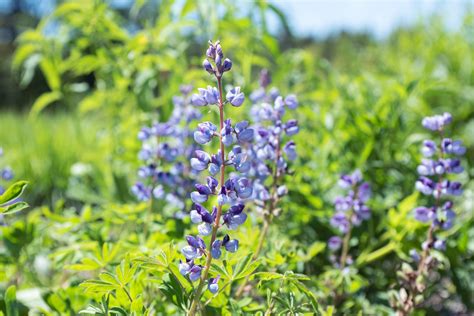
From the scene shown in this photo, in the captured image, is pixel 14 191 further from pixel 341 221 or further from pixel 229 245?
pixel 341 221

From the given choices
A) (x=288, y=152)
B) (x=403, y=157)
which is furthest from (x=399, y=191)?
(x=288, y=152)

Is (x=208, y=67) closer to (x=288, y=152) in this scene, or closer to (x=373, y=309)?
(x=288, y=152)

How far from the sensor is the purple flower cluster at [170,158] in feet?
6.03

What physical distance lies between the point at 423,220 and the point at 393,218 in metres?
0.30

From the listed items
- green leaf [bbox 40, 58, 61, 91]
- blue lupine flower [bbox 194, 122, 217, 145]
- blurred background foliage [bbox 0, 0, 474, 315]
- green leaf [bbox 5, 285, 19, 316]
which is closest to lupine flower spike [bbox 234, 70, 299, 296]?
blurred background foliage [bbox 0, 0, 474, 315]

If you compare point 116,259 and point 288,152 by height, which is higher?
point 288,152

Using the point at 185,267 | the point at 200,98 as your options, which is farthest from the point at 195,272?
the point at 200,98

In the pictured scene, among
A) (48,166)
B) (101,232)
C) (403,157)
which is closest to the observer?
(101,232)

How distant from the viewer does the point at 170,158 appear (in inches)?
73.7

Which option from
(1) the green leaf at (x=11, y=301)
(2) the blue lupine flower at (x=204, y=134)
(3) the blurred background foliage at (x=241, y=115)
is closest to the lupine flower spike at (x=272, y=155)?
(3) the blurred background foliage at (x=241, y=115)

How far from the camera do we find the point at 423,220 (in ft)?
5.49

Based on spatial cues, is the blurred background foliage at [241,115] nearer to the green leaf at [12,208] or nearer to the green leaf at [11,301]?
the green leaf at [11,301]

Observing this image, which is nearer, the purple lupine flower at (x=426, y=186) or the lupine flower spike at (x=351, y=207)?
the purple lupine flower at (x=426, y=186)

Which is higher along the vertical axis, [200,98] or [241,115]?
[200,98]
